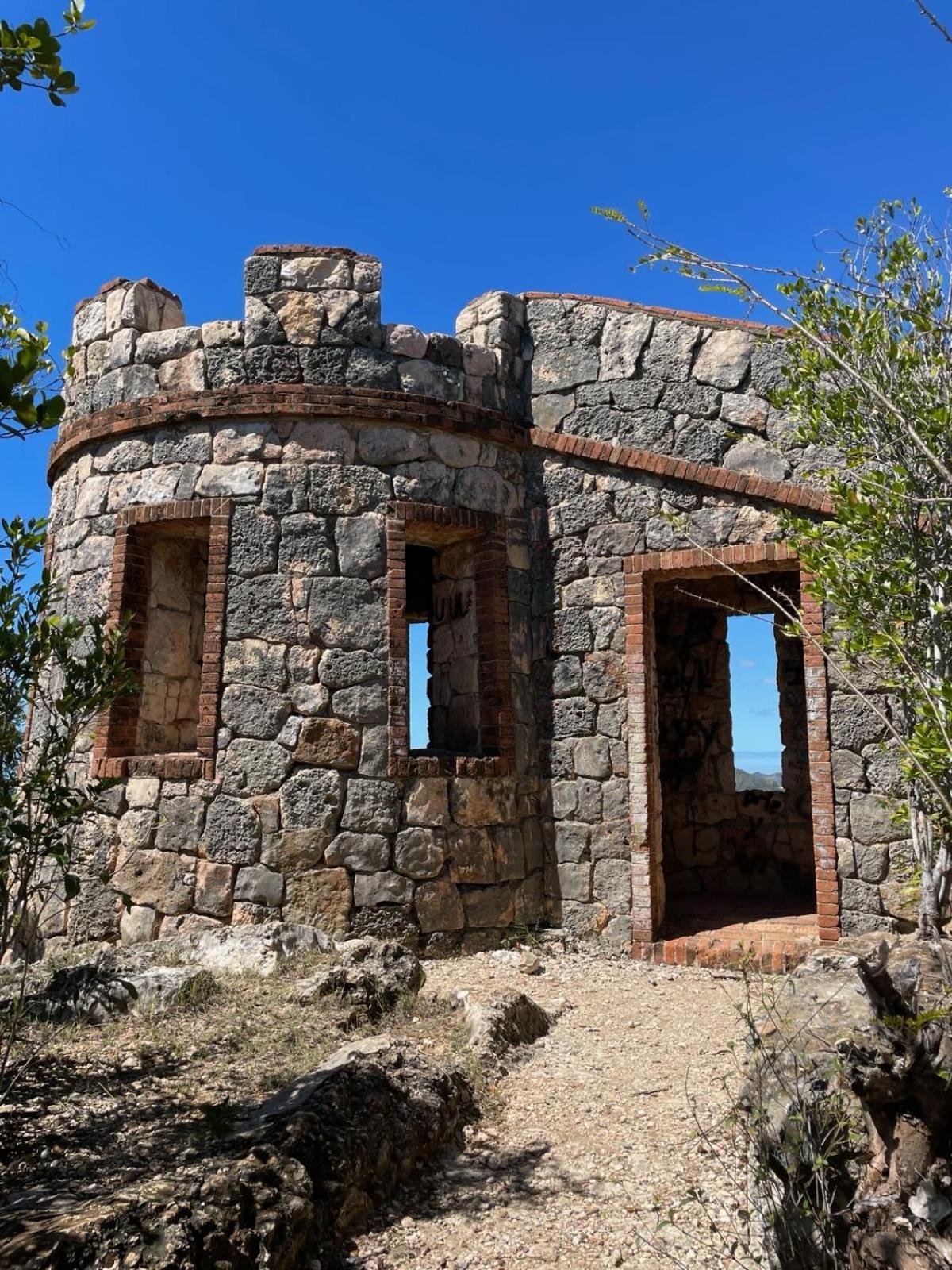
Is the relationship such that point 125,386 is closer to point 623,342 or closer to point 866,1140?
point 623,342

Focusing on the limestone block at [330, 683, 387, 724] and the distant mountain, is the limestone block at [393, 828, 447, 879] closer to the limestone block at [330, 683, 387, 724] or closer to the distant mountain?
the limestone block at [330, 683, 387, 724]

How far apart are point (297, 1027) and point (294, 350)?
14.9 ft

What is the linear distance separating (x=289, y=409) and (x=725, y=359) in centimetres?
317

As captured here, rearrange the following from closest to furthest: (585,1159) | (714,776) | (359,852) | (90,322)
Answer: (585,1159), (359,852), (90,322), (714,776)

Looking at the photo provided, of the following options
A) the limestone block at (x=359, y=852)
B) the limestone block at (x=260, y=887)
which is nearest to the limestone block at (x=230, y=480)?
the limestone block at (x=359, y=852)

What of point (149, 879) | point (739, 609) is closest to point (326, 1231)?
point (149, 879)

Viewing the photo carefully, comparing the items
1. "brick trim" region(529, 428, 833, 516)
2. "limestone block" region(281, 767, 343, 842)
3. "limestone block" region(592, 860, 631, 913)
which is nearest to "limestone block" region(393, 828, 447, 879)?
"limestone block" region(281, 767, 343, 842)

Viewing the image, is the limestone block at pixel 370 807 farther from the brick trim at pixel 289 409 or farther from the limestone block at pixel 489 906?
the brick trim at pixel 289 409

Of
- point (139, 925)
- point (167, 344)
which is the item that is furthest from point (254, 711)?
point (167, 344)

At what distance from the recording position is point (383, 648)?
21.2 feet

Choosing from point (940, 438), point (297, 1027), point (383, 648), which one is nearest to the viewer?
point (940, 438)

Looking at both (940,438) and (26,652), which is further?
(940,438)

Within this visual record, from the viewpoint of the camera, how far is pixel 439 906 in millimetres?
6348

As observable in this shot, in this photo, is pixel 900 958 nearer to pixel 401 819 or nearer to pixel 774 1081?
pixel 774 1081
